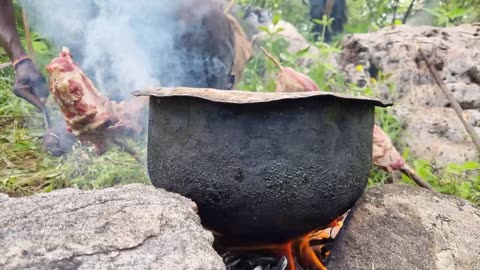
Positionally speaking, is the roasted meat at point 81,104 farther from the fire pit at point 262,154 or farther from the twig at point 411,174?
the twig at point 411,174

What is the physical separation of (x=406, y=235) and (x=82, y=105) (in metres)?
1.45

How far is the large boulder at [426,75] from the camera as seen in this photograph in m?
3.19

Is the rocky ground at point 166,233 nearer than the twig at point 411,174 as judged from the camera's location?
Yes

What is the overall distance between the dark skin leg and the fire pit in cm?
119

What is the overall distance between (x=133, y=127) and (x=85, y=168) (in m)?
0.71

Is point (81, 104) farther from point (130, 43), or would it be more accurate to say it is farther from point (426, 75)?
point (426, 75)

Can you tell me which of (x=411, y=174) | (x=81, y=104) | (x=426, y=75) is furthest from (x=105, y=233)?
(x=426, y=75)

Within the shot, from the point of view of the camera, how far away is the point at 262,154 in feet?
4.95

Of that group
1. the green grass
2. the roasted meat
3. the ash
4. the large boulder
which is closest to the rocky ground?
the ash

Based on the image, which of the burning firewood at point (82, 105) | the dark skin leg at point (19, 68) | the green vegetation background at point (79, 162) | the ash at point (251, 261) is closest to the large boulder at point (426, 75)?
the green vegetation background at point (79, 162)

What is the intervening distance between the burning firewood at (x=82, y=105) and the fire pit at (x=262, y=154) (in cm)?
67

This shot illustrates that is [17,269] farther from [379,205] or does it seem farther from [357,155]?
[379,205]

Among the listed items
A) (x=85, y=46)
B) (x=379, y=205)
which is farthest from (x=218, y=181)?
(x=85, y=46)

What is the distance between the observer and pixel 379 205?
195cm
